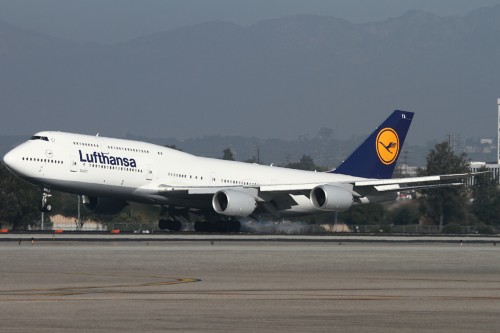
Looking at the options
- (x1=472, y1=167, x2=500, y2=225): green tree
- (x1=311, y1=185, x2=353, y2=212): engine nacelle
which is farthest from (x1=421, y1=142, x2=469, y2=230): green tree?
(x1=311, y1=185, x2=353, y2=212): engine nacelle

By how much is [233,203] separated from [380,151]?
14.3 metres

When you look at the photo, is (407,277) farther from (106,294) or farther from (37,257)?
(37,257)

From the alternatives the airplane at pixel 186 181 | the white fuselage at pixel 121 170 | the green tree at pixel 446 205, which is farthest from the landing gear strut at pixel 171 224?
the green tree at pixel 446 205

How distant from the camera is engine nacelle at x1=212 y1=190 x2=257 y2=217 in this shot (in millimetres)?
60188

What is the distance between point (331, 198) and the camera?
2437 inches

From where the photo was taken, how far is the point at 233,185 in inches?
2537

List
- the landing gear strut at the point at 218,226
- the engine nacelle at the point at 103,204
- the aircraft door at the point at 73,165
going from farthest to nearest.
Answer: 1. the engine nacelle at the point at 103,204
2. the landing gear strut at the point at 218,226
3. the aircraft door at the point at 73,165

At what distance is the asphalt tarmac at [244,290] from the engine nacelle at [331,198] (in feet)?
63.1

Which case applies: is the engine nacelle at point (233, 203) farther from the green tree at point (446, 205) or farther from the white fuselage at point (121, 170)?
the green tree at point (446, 205)

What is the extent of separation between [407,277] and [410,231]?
47332 millimetres

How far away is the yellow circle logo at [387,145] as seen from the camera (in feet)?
233

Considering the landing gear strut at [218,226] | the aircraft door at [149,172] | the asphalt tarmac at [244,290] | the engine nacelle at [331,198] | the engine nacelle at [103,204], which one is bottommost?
the asphalt tarmac at [244,290]

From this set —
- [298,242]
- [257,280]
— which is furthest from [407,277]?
[298,242]

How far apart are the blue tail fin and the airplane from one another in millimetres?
62
